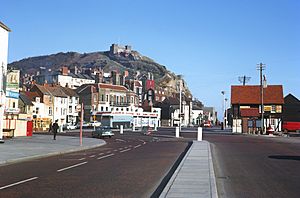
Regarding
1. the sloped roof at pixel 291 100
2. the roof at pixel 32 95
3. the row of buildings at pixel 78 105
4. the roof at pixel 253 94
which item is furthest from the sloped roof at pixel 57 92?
the sloped roof at pixel 291 100

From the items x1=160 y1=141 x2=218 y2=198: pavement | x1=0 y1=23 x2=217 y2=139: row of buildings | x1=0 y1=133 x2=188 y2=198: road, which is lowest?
x1=0 y1=133 x2=188 y2=198: road

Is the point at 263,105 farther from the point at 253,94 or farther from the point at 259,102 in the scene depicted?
the point at 253,94

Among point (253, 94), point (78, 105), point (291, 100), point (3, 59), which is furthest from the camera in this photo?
point (291, 100)

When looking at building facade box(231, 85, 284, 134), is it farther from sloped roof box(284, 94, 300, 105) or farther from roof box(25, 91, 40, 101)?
roof box(25, 91, 40, 101)

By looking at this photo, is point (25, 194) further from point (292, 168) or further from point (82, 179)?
point (292, 168)

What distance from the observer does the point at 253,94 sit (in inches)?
3720

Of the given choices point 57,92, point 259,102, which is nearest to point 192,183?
point 259,102

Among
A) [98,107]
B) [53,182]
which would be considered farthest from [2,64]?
[98,107]

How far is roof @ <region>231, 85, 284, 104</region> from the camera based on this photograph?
305ft

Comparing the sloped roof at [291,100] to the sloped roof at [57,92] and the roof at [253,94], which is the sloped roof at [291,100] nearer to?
the roof at [253,94]

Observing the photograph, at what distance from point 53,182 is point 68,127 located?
78066mm

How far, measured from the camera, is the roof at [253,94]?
92938 millimetres

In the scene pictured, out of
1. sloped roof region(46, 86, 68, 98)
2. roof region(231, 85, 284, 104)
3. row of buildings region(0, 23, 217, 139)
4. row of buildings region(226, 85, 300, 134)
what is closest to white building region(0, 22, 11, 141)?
row of buildings region(0, 23, 217, 139)

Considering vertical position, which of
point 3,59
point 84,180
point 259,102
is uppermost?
point 3,59
